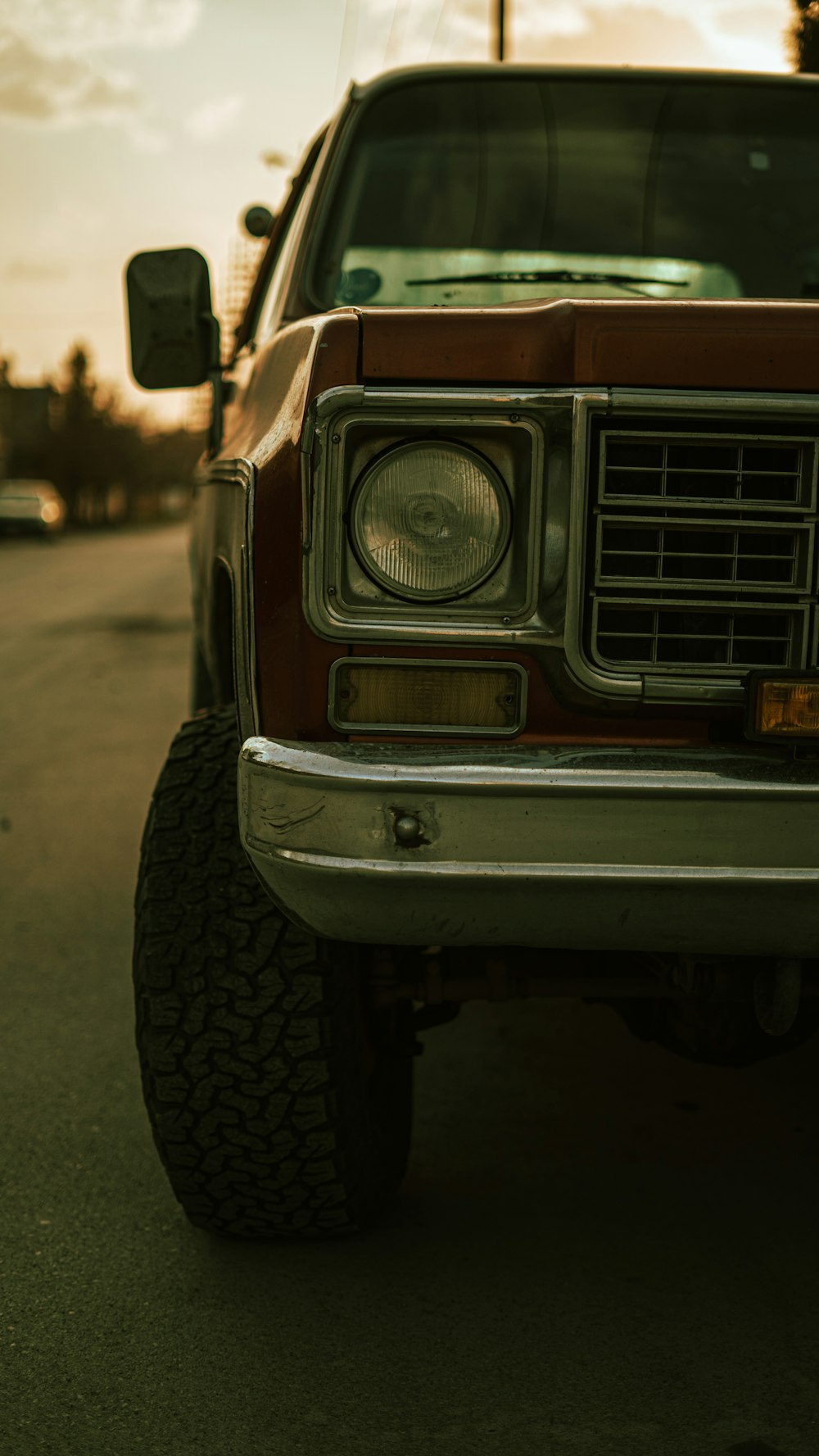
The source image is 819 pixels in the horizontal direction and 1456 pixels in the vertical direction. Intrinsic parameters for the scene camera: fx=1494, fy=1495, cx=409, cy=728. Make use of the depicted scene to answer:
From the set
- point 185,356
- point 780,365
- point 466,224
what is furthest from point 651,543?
point 185,356

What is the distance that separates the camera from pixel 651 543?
2.10 meters

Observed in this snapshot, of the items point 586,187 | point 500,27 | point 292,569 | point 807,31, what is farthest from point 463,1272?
point 500,27

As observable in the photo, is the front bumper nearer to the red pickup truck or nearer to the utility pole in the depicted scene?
the red pickup truck

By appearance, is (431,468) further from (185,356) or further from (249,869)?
(185,356)

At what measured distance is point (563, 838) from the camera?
6.32 feet

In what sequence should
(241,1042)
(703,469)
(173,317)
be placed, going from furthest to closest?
1. (173,317)
2. (241,1042)
3. (703,469)

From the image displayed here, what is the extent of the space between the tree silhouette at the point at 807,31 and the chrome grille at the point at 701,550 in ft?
10.9

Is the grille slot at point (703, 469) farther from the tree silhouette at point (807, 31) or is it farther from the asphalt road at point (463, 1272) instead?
the tree silhouette at point (807, 31)

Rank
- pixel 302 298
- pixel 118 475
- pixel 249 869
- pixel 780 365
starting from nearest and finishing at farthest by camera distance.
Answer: pixel 780 365
pixel 249 869
pixel 302 298
pixel 118 475

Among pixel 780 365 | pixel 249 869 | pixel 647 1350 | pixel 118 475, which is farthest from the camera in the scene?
pixel 118 475

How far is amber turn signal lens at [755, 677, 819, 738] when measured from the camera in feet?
6.52

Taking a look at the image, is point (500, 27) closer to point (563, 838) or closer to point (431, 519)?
point (431, 519)

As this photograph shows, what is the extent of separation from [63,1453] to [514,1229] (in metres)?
0.93

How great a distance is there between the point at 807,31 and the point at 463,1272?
13.4 ft
